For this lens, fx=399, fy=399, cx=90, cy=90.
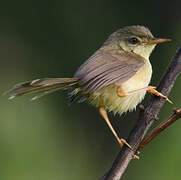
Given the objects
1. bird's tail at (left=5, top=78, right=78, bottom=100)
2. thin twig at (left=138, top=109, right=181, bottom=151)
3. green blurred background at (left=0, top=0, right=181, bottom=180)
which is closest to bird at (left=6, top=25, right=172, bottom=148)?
bird's tail at (left=5, top=78, right=78, bottom=100)

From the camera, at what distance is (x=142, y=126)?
5.20 ft

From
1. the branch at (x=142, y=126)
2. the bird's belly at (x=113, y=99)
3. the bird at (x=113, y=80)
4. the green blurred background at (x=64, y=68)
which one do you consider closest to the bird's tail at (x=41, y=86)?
the bird at (x=113, y=80)

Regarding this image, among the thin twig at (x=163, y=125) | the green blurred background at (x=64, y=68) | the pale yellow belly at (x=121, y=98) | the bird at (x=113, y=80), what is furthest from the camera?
the green blurred background at (x=64, y=68)

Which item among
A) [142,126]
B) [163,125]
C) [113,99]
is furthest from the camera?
[113,99]

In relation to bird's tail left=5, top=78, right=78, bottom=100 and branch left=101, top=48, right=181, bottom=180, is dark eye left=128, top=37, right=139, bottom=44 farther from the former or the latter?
branch left=101, top=48, right=181, bottom=180

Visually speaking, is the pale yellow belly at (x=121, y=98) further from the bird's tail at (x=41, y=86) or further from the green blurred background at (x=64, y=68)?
the green blurred background at (x=64, y=68)

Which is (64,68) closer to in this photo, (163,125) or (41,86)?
(41,86)

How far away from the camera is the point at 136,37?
364 cm

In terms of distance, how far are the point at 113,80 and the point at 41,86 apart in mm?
637

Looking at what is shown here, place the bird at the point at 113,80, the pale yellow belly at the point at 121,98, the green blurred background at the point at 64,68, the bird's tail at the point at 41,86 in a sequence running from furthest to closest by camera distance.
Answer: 1. the green blurred background at the point at 64,68
2. the pale yellow belly at the point at 121,98
3. the bird at the point at 113,80
4. the bird's tail at the point at 41,86

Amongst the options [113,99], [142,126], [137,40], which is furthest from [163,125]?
[137,40]

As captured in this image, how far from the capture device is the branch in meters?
1.50

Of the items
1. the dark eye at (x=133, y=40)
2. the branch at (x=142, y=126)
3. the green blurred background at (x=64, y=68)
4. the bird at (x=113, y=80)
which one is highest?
the branch at (x=142, y=126)

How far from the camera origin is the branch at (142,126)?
1495 millimetres
